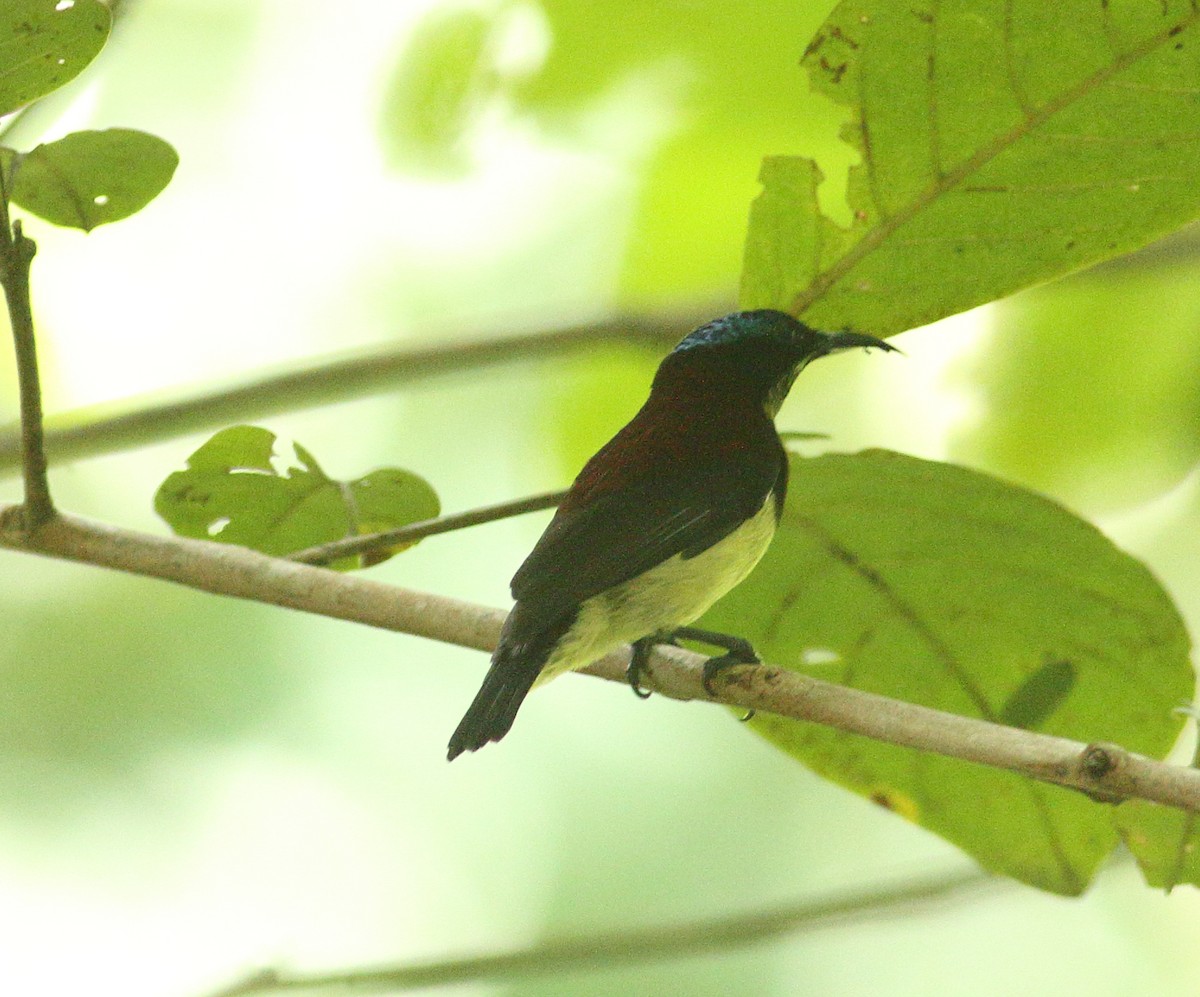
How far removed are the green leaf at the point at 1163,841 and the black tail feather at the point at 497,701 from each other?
31.1 inches

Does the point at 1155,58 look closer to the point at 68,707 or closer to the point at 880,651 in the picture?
the point at 880,651

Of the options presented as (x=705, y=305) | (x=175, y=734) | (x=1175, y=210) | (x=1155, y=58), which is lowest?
(x=175, y=734)

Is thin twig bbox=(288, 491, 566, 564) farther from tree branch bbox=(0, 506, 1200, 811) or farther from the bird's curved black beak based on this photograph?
the bird's curved black beak

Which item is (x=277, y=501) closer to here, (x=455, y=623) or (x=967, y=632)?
(x=455, y=623)

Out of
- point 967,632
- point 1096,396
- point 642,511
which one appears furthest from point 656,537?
point 1096,396

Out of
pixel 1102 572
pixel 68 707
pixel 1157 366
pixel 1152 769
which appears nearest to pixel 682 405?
pixel 1102 572

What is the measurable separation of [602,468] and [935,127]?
1.97 ft

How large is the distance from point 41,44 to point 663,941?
4.58ft

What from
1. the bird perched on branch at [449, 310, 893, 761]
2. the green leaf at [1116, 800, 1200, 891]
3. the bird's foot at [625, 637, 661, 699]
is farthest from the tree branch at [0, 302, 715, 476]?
the green leaf at [1116, 800, 1200, 891]

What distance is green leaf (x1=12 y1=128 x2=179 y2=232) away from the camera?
162cm

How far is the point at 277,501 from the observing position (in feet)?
6.59

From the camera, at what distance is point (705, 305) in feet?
8.49

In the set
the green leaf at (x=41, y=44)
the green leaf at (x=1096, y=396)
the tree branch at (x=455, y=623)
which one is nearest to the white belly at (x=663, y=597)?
the tree branch at (x=455, y=623)

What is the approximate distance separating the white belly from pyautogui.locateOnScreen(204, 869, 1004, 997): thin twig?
41cm
